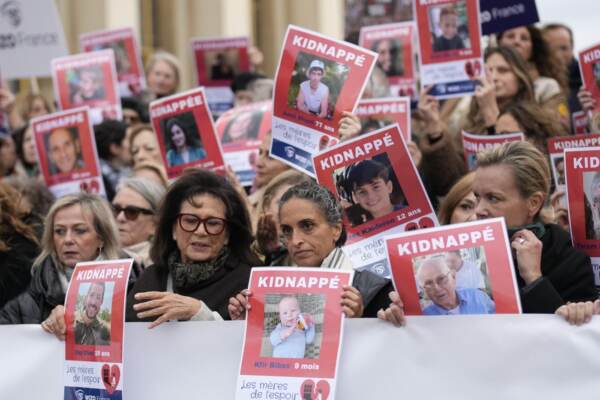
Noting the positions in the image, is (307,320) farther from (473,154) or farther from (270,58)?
(270,58)

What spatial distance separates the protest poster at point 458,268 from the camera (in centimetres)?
467

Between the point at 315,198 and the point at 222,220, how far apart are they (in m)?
0.60

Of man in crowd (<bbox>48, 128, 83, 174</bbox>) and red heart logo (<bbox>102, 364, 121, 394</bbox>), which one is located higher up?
man in crowd (<bbox>48, 128, 83, 174</bbox>)

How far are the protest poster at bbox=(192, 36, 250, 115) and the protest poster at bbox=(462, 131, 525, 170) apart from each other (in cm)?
369

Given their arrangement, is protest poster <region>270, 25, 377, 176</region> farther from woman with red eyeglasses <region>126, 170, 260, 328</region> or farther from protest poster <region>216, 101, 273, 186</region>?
protest poster <region>216, 101, 273, 186</region>

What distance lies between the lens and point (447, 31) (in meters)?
7.73

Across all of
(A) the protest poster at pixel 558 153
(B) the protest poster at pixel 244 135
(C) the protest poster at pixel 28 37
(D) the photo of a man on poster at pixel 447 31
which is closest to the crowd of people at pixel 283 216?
(A) the protest poster at pixel 558 153

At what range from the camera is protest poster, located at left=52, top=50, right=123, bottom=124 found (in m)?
9.53

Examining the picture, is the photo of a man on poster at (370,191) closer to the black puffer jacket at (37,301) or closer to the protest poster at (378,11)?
the black puffer jacket at (37,301)

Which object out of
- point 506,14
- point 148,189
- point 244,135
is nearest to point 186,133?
point 148,189

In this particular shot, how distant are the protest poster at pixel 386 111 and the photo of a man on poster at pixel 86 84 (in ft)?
8.25

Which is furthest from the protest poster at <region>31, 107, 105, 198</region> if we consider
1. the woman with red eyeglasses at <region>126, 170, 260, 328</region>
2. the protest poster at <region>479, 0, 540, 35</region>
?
the protest poster at <region>479, 0, 540, 35</region>

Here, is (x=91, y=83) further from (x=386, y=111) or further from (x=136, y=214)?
(x=386, y=111)

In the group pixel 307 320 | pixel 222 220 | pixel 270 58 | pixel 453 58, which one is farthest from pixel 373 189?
pixel 270 58
